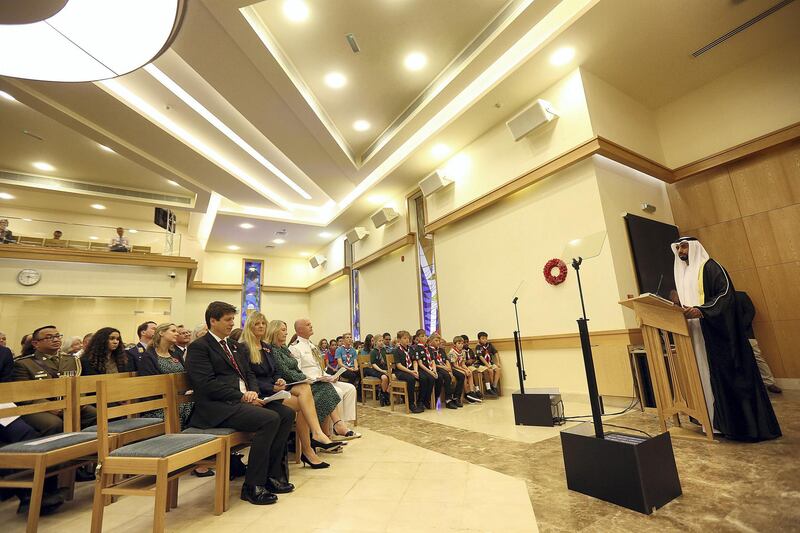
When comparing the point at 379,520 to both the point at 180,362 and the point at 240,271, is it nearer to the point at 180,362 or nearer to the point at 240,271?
the point at 180,362

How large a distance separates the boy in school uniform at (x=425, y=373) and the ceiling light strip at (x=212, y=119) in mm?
4847

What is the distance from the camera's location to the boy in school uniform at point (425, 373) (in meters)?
5.00

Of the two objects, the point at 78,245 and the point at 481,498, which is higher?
the point at 78,245

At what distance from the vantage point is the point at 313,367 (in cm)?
341

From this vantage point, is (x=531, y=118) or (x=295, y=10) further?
(x=531, y=118)

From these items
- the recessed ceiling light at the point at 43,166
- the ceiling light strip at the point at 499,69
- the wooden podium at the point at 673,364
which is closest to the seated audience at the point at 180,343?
the wooden podium at the point at 673,364

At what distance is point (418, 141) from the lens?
6.61m

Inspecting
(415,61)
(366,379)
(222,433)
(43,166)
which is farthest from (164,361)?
(43,166)

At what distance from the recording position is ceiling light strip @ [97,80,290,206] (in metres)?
5.24

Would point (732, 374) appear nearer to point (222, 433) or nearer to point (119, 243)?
point (222, 433)

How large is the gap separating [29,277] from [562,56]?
10.3 metres

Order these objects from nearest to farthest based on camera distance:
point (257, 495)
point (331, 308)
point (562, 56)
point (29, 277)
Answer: point (257, 495) → point (562, 56) → point (29, 277) → point (331, 308)

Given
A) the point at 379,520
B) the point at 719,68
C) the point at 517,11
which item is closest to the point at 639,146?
the point at 719,68

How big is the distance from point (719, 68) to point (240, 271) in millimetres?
12946
